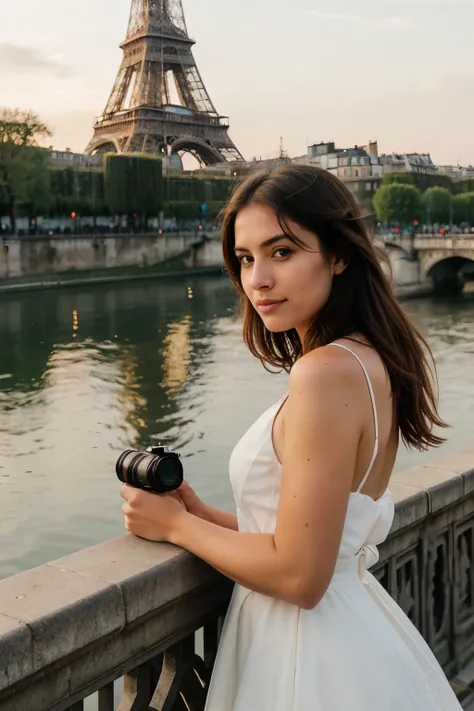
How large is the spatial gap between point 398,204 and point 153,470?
5540cm

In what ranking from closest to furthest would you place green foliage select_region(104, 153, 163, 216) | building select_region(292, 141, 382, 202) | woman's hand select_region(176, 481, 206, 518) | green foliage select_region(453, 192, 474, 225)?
woman's hand select_region(176, 481, 206, 518) < green foliage select_region(104, 153, 163, 216) < green foliage select_region(453, 192, 474, 225) < building select_region(292, 141, 382, 202)

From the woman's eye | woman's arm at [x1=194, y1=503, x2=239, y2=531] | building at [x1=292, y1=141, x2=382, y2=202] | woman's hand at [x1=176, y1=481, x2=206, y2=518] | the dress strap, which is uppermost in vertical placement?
building at [x1=292, y1=141, x2=382, y2=202]

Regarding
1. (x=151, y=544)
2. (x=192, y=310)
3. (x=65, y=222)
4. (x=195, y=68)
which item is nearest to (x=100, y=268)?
(x=65, y=222)

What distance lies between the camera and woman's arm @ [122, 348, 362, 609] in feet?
4.33

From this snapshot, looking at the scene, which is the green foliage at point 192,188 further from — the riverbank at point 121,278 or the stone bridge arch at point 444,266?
the stone bridge arch at point 444,266

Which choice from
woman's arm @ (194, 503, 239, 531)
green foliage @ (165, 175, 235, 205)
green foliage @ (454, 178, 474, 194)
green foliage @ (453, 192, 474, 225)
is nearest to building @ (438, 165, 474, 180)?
green foliage @ (454, 178, 474, 194)

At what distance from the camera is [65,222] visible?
44.6m

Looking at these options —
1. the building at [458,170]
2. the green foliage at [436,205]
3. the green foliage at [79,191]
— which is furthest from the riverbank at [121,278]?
the building at [458,170]

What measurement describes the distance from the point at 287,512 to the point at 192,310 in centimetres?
2724

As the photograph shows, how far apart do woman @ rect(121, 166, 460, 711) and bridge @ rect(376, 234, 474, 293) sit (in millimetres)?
35918

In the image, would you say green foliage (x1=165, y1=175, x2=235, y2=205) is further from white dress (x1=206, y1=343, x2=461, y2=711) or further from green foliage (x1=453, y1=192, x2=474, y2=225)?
white dress (x1=206, y1=343, x2=461, y2=711)

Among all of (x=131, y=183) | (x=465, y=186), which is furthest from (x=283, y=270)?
(x=465, y=186)

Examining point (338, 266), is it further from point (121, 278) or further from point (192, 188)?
point (192, 188)

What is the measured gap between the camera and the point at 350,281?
158 centimetres
